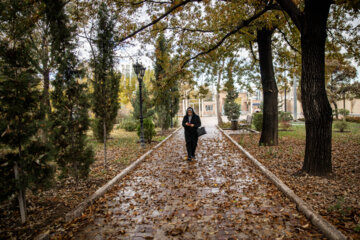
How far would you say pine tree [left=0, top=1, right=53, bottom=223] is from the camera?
3.29 m

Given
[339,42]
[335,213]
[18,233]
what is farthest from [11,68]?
[339,42]

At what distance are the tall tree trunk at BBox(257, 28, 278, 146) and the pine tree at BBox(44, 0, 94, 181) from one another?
8174mm

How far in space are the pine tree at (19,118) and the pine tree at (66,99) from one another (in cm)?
88

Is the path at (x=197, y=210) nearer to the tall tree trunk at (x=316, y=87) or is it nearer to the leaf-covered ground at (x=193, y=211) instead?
the leaf-covered ground at (x=193, y=211)

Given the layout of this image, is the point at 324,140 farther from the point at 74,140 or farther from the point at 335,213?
the point at 74,140

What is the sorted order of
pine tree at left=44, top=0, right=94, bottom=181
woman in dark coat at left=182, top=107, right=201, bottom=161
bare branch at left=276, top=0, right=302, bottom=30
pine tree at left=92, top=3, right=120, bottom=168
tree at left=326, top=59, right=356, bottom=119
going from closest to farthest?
pine tree at left=44, top=0, right=94, bottom=181
bare branch at left=276, top=0, right=302, bottom=30
pine tree at left=92, top=3, right=120, bottom=168
woman in dark coat at left=182, top=107, right=201, bottom=161
tree at left=326, top=59, right=356, bottom=119

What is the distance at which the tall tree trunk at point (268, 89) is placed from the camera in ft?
33.7

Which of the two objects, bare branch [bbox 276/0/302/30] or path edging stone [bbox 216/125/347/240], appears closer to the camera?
path edging stone [bbox 216/125/347/240]

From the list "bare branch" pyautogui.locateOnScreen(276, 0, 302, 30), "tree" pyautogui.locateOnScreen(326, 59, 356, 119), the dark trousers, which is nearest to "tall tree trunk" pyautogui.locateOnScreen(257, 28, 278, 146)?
the dark trousers

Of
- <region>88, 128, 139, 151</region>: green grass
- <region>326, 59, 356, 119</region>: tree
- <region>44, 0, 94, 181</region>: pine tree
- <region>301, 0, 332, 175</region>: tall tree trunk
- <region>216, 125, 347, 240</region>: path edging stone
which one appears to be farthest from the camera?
<region>326, 59, 356, 119</region>: tree

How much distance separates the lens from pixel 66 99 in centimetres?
485

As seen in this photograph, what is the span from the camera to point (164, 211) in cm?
411

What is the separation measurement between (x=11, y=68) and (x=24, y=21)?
3.30ft

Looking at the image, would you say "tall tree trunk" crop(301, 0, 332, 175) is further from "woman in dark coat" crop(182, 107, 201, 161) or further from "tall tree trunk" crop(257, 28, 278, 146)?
"tall tree trunk" crop(257, 28, 278, 146)
